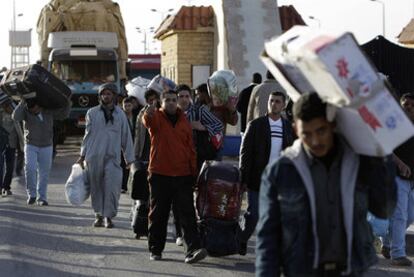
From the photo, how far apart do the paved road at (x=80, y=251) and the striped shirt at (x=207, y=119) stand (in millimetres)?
1289

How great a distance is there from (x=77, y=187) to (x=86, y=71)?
19.8 metres

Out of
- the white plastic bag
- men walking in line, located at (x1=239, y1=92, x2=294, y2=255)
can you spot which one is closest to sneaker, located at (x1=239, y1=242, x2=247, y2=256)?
men walking in line, located at (x1=239, y1=92, x2=294, y2=255)

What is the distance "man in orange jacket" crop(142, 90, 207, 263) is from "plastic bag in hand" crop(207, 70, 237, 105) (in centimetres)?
127

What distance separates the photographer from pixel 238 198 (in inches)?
430

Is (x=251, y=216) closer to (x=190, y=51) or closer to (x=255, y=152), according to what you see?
(x=255, y=152)

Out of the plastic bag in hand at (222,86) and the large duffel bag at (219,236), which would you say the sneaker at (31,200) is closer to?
the plastic bag in hand at (222,86)

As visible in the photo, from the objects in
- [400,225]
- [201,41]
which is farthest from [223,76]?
[201,41]

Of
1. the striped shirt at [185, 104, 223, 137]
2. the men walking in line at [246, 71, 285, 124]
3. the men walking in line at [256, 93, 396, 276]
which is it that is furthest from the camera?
the men walking in line at [246, 71, 285, 124]

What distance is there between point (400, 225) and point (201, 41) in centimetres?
2949

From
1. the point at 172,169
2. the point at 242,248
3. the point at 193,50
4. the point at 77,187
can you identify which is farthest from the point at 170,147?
the point at 193,50

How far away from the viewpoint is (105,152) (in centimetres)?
1363

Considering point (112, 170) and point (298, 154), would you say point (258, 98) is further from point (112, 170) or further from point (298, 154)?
point (298, 154)

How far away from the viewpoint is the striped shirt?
11.4m

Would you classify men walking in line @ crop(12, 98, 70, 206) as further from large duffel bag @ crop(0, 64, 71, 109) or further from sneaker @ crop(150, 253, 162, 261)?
sneaker @ crop(150, 253, 162, 261)
